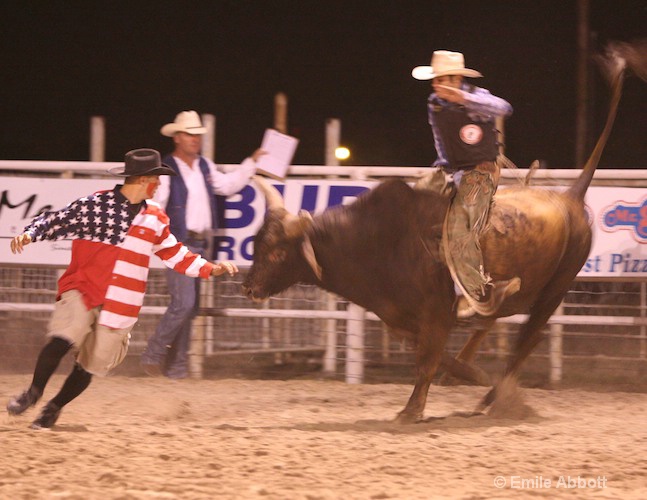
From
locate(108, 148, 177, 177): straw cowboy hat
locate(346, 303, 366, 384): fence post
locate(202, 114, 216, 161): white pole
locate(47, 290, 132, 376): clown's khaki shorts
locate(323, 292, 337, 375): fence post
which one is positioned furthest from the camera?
locate(202, 114, 216, 161): white pole

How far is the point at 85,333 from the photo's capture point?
17.6 ft

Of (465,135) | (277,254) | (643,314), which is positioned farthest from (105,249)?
(643,314)

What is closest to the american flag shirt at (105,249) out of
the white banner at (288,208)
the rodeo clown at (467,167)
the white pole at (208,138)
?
the rodeo clown at (467,167)

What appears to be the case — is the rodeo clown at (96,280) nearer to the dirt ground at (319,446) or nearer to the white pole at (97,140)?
the dirt ground at (319,446)

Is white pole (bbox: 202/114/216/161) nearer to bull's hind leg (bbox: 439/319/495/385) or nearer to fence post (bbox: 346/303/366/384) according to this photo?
fence post (bbox: 346/303/366/384)

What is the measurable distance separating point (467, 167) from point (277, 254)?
126 cm

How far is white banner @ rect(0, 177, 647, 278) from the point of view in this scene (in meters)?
7.71

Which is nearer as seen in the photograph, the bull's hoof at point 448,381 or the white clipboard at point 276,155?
the bull's hoof at point 448,381

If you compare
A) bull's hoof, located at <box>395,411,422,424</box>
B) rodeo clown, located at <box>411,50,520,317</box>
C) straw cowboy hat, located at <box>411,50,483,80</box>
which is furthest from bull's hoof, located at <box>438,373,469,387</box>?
straw cowboy hat, located at <box>411,50,483,80</box>

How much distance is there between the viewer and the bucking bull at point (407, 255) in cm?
611

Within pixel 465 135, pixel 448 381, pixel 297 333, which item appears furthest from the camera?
pixel 297 333

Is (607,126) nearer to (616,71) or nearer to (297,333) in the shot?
(616,71)

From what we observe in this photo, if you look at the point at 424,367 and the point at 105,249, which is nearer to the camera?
the point at 105,249

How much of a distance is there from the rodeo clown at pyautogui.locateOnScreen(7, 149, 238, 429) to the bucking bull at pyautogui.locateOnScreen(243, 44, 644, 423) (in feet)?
3.44
